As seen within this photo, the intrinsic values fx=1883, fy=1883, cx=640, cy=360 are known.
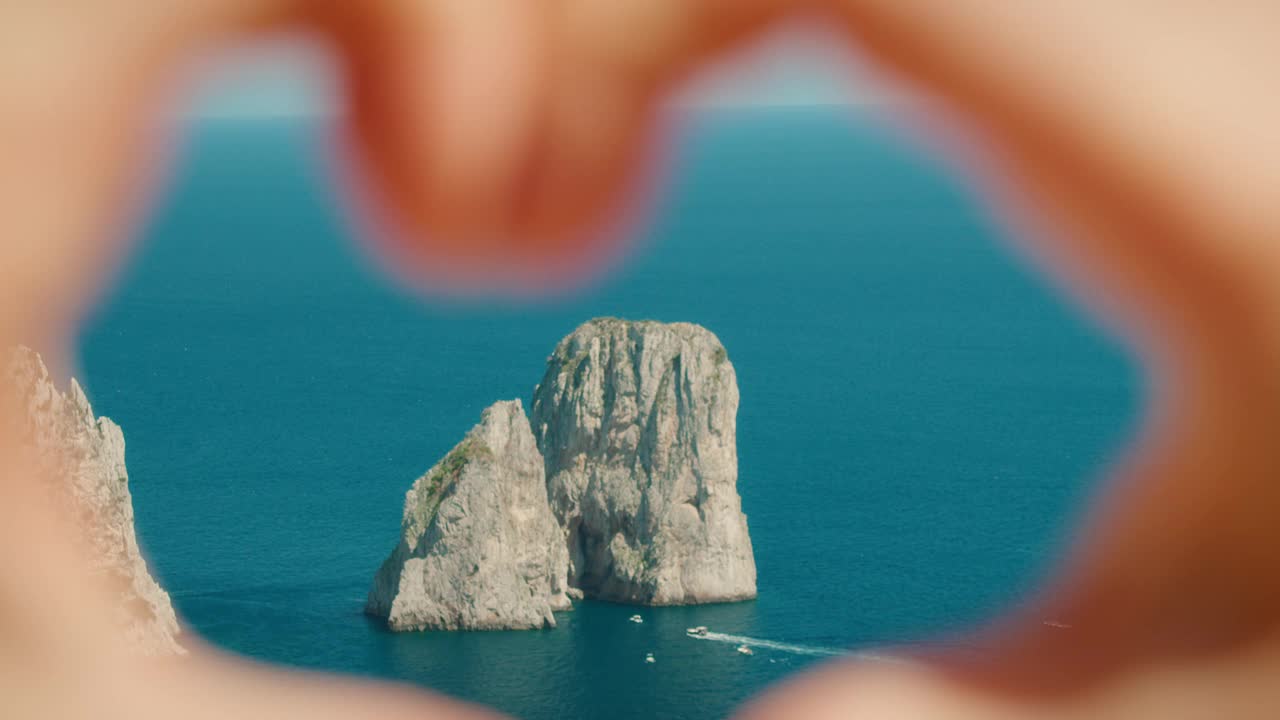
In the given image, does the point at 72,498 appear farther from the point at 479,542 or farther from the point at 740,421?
the point at 740,421

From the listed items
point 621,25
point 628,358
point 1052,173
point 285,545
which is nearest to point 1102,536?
point 1052,173

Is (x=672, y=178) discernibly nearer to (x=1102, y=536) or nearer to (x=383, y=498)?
(x=1102, y=536)

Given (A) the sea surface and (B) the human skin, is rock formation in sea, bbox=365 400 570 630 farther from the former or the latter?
(B) the human skin

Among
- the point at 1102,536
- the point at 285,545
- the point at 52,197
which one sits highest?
the point at 285,545

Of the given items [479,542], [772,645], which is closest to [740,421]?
[772,645]

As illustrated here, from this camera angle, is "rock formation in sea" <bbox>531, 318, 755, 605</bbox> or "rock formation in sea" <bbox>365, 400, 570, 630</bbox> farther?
"rock formation in sea" <bbox>531, 318, 755, 605</bbox>

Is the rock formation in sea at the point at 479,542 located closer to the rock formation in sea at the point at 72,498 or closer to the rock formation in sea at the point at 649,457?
the rock formation in sea at the point at 649,457

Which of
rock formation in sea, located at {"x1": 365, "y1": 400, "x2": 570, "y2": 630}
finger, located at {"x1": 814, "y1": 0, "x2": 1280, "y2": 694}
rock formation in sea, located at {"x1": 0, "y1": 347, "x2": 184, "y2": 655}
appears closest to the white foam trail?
rock formation in sea, located at {"x1": 365, "y1": 400, "x2": 570, "y2": 630}
